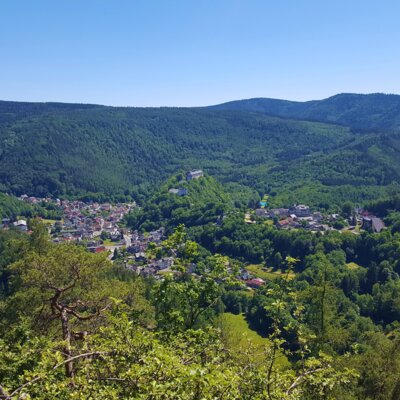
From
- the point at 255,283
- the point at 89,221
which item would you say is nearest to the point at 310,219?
the point at 255,283

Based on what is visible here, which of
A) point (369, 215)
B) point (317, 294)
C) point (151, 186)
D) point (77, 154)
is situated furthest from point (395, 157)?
point (317, 294)

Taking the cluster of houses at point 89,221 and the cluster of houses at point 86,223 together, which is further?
the cluster of houses at point 89,221

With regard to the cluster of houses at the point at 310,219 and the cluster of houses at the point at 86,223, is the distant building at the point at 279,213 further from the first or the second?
the cluster of houses at the point at 86,223

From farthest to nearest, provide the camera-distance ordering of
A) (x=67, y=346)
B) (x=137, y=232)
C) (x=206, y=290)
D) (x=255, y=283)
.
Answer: (x=137, y=232) → (x=255, y=283) → (x=206, y=290) → (x=67, y=346)

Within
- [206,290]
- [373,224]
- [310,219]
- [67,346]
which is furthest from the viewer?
[310,219]

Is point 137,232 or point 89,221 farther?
point 89,221

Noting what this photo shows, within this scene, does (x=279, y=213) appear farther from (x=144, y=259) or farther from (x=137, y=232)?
(x=144, y=259)

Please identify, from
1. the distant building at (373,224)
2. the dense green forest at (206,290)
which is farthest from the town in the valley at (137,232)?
the dense green forest at (206,290)

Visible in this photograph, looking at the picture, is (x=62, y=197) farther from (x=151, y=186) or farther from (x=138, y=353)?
(x=138, y=353)
